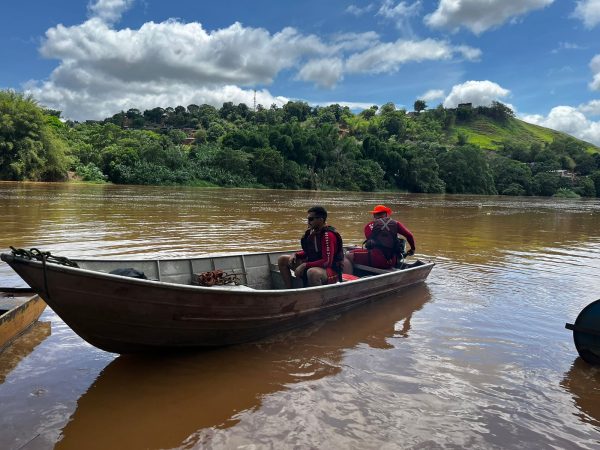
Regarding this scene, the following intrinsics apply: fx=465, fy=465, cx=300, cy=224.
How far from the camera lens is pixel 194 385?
4.34 metres

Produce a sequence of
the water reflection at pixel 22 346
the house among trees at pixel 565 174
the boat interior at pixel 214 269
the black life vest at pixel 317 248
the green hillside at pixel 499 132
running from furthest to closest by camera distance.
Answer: the green hillside at pixel 499 132, the house among trees at pixel 565 174, the black life vest at pixel 317 248, the boat interior at pixel 214 269, the water reflection at pixel 22 346

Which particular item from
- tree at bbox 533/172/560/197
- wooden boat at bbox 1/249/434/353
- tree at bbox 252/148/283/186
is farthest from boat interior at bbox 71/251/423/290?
tree at bbox 533/172/560/197

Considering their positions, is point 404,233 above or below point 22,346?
above

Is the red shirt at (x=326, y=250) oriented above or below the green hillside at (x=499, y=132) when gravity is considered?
below

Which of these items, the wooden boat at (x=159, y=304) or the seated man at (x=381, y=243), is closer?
the wooden boat at (x=159, y=304)

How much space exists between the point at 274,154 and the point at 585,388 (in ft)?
182

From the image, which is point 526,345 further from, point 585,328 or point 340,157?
point 340,157

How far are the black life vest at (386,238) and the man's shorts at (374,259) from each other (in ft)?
0.21

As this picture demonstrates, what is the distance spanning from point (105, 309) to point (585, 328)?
496cm

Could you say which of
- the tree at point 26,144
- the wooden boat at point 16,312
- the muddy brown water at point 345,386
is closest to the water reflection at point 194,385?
the muddy brown water at point 345,386

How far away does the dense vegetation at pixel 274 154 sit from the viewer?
145 feet

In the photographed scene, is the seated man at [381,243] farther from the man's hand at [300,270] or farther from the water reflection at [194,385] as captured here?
the water reflection at [194,385]

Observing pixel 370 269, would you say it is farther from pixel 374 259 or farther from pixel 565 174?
pixel 565 174

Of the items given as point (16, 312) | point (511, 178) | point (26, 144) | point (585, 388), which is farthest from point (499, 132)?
point (16, 312)
